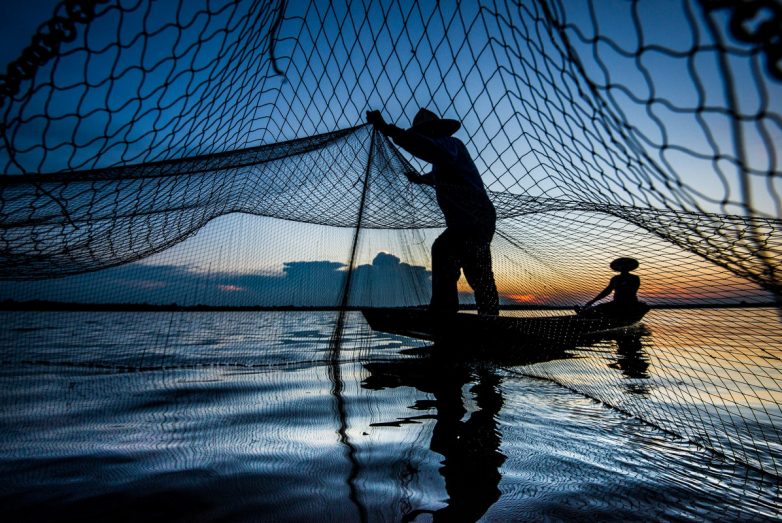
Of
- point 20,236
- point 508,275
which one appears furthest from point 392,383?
point 508,275

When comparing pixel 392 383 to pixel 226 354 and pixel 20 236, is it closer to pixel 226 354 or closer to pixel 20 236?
pixel 226 354

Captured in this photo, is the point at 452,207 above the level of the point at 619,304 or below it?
above

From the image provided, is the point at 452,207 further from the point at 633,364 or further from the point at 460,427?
the point at 460,427

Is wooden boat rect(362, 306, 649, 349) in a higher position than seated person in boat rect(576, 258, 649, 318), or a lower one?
lower

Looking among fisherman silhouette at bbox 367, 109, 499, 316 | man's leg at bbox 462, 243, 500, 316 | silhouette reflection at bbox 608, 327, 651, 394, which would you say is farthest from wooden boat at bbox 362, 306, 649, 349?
man's leg at bbox 462, 243, 500, 316

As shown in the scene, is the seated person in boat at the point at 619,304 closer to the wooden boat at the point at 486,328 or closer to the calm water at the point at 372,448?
the wooden boat at the point at 486,328

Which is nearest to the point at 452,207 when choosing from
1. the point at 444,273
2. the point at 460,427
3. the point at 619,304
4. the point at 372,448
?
the point at 444,273

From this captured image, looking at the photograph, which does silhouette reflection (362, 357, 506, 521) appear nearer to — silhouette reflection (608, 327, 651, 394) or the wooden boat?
the wooden boat

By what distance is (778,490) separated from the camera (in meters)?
1.57

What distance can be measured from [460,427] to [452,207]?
3.07 meters

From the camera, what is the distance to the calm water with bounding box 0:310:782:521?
1310 mm

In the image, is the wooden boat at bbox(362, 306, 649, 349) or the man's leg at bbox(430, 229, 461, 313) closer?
the wooden boat at bbox(362, 306, 649, 349)

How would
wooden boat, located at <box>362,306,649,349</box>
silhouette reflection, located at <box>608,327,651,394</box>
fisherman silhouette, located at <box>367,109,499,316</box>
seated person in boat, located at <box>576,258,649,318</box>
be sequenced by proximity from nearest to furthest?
silhouette reflection, located at <box>608,327,651,394</box> < fisherman silhouette, located at <box>367,109,499,316</box> < wooden boat, located at <box>362,306,649,349</box> < seated person in boat, located at <box>576,258,649,318</box>

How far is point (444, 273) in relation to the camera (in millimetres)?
5355
